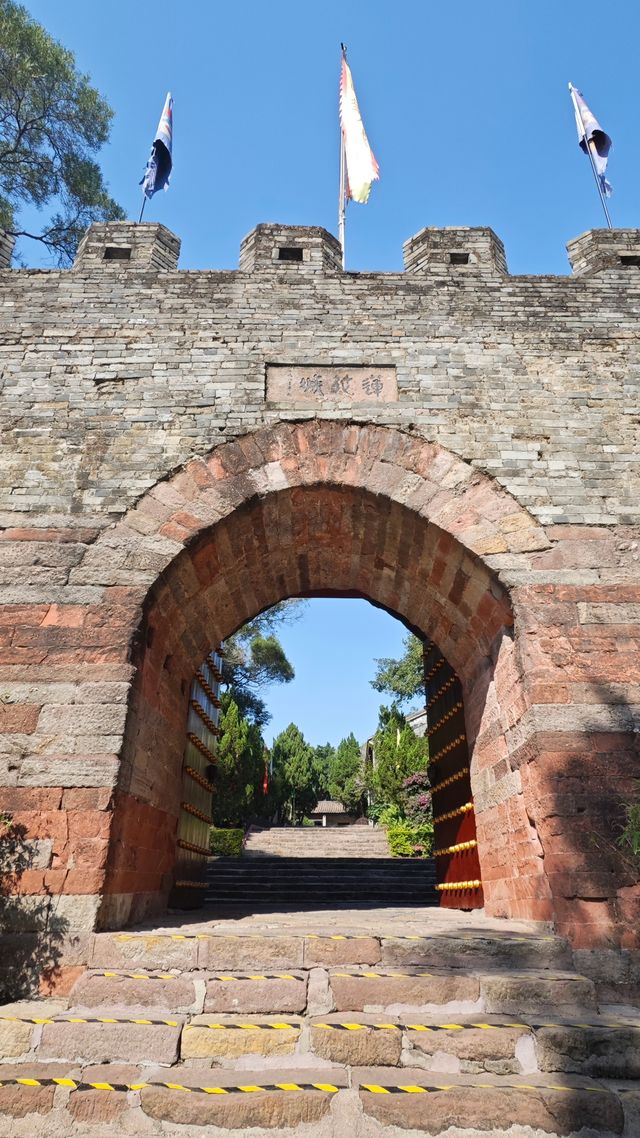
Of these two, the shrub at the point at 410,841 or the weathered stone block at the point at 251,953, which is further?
the shrub at the point at 410,841

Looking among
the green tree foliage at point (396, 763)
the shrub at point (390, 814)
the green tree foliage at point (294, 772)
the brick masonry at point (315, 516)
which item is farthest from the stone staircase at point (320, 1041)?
the green tree foliage at point (294, 772)

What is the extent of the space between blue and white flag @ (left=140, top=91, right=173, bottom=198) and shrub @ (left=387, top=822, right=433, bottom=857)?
12701 millimetres

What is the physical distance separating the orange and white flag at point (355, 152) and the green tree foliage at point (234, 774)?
13.9 metres

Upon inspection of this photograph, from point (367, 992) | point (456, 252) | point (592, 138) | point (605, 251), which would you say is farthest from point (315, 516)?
point (592, 138)

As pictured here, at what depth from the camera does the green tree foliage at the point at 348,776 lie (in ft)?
100

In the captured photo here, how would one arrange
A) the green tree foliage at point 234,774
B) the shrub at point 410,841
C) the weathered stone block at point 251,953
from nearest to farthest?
1. the weathered stone block at point 251,953
2. the shrub at point 410,841
3. the green tree foliage at point 234,774

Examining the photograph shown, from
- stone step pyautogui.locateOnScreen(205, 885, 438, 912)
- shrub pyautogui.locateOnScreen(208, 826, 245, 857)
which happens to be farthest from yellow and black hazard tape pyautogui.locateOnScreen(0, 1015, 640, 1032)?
shrub pyautogui.locateOnScreen(208, 826, 245, 857)

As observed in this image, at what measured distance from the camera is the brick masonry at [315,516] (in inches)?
136

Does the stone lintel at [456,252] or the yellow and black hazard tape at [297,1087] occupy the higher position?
the stone lintel at [456,252]

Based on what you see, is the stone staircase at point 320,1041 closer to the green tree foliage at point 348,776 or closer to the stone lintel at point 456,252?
the stone lintel at point 456,252

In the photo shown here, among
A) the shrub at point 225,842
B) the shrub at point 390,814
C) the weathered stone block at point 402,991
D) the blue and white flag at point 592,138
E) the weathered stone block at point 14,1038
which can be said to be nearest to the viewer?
the weathered stone block at point 14,1038

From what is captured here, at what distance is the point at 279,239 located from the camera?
5.48 meters

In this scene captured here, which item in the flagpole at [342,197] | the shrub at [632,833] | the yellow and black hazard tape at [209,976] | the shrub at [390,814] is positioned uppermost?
the flagpole at [342,197]

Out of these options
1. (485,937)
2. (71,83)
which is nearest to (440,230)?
(485,937)
